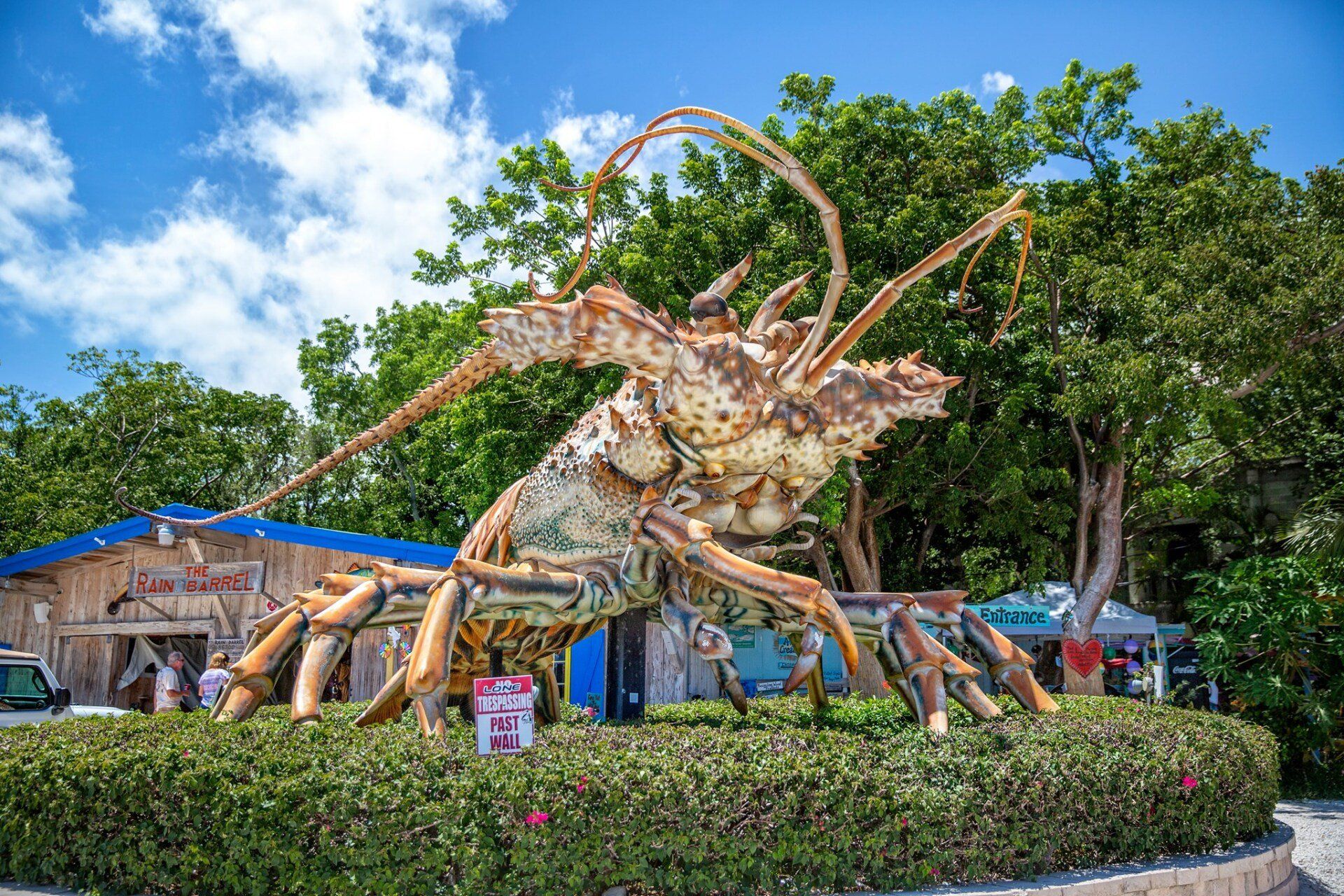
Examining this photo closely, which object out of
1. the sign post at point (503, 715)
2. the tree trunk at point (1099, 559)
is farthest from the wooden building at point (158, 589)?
the tree trunk at point (1099, 559)

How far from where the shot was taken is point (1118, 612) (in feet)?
56.0

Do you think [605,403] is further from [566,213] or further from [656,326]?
[566,213]

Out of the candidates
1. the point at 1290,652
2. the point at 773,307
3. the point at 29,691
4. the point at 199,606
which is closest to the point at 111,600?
the point at 199,606

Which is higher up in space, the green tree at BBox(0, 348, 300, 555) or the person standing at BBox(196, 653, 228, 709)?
the green tree at BBox(0, 348, 300, 555)

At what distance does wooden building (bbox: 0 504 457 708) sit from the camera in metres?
14.1

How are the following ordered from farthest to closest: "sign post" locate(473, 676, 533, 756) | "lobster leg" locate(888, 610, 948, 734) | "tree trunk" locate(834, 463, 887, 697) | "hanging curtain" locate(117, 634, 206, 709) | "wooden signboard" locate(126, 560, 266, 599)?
1. "hanging curtain" locate(117, 634, 206, 709)
2. "tree trunk" locate(834, 463, 887, 697)
3. "wooden signboard" locate(126, 560, 266, 599)
4. "lobster leg" locate(888, 610, 948, 734)
5. "sign post" locate(473, 676, 533, 756)

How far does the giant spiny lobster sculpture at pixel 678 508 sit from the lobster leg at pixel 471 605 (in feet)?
0.03

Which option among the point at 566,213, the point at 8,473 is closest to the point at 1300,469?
the point at 566,213

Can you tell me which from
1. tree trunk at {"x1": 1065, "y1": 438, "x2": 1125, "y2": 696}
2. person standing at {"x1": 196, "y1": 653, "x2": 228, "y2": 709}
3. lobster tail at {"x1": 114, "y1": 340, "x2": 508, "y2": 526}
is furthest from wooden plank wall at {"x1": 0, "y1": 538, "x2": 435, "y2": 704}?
tree trunk at {"x1": 1065, "y1": 438, "x2": 1125, "y2": 696}

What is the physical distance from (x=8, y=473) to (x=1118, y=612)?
88.9 ft

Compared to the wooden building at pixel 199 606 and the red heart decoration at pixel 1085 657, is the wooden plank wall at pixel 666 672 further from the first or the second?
the red heart decoration at pixel 1085 657

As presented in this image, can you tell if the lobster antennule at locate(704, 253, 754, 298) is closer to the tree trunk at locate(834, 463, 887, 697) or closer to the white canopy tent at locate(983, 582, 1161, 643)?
the tree trunk at locate(834, 463, 887, 697)

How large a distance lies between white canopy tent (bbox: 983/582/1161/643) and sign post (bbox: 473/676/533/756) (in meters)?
12.9

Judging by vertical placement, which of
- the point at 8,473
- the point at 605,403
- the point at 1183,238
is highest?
the point at 1183,238
